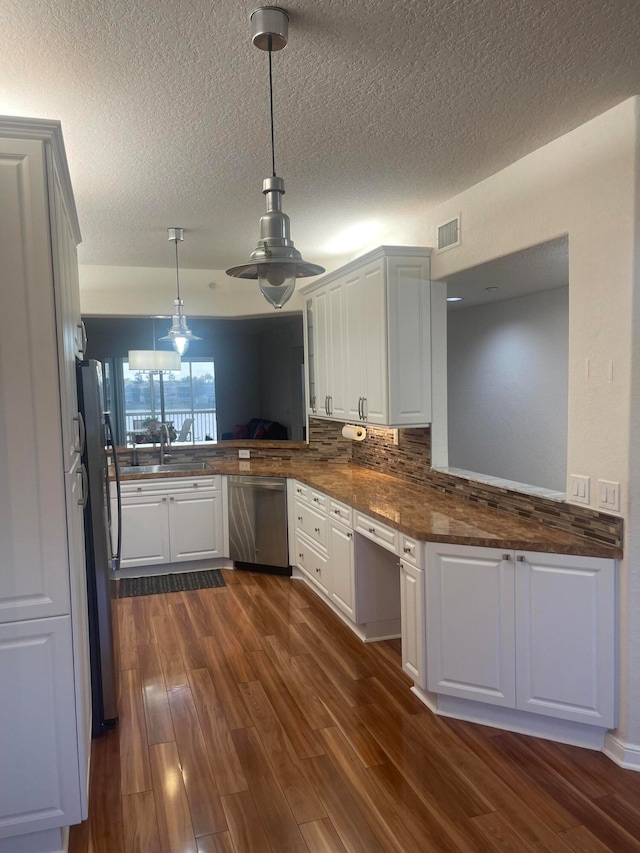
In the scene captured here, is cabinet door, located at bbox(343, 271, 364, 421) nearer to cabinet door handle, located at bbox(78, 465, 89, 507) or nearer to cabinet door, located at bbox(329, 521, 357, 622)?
cabinet door, located at bbox(329, 521, 357, 622)

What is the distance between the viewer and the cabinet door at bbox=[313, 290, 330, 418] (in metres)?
4.87

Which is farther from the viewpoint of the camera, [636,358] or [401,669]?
[401,669]

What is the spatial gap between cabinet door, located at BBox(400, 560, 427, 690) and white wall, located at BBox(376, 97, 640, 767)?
0.87m

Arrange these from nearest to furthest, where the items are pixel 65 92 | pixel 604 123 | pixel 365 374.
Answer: pixel 65 92
pixel 604 123
pixel 365 374

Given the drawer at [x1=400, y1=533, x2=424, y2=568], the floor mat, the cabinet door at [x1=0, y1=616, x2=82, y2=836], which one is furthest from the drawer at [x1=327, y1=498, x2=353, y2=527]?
the cabinet door at [x1=0, y1=616, x2=82, y2=836]

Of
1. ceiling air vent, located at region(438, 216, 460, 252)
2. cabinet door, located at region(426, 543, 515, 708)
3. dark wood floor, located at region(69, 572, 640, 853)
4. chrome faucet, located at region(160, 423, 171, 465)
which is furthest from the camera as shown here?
chrome faucet, located at region(160, 423, 171, 465)

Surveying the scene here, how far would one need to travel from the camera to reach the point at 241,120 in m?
2.49

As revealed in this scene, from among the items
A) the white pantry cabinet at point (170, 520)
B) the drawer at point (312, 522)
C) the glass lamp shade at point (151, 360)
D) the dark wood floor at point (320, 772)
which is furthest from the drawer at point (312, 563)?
the glass lamp shade at point (151, 360)

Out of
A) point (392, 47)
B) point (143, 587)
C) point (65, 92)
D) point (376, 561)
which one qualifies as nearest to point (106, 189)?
point (65, 92)

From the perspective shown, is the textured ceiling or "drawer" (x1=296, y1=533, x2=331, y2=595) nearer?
the textured ceiling

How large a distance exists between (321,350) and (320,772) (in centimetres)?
326

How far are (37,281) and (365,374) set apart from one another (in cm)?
255

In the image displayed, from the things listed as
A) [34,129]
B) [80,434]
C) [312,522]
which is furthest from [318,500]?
[34,129]

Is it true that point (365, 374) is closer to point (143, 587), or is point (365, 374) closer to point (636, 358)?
point (636, 358)
